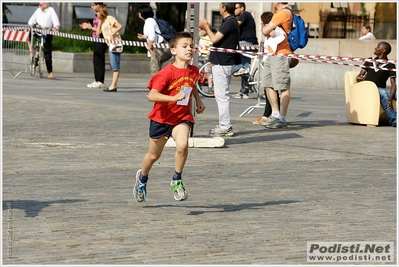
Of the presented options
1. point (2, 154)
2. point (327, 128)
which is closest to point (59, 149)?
point (2, 154)

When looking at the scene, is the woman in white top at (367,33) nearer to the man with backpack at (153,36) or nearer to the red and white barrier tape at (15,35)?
the man with backpack at (153,36)

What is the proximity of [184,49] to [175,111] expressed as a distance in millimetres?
488

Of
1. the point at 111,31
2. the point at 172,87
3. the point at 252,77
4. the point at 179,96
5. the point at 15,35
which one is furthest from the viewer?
the point at 15,35

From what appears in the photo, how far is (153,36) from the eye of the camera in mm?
18422

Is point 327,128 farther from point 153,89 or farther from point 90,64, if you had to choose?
point 90,64

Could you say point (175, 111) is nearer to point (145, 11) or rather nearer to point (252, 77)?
point (252, 77)

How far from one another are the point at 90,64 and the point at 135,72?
145cm

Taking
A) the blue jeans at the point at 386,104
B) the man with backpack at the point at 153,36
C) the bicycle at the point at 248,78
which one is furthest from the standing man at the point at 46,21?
the blue jeans at the point at 386,104

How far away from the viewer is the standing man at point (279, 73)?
13195 millimetres

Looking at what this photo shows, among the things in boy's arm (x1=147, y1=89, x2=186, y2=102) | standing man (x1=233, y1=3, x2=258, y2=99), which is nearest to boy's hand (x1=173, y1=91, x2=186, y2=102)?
boy's arm (x1=147, y1=89, x2=186, y2=102)

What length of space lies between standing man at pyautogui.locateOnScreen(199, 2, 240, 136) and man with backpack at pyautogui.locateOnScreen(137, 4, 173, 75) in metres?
5.81

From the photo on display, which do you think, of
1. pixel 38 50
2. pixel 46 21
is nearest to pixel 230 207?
pixel 46 21

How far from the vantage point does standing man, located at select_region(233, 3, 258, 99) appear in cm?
1800

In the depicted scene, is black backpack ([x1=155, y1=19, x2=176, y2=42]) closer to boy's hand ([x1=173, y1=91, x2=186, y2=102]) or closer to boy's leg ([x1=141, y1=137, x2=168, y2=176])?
boy's leg ([x1=141, y1=137, x2=168, y2=176])
